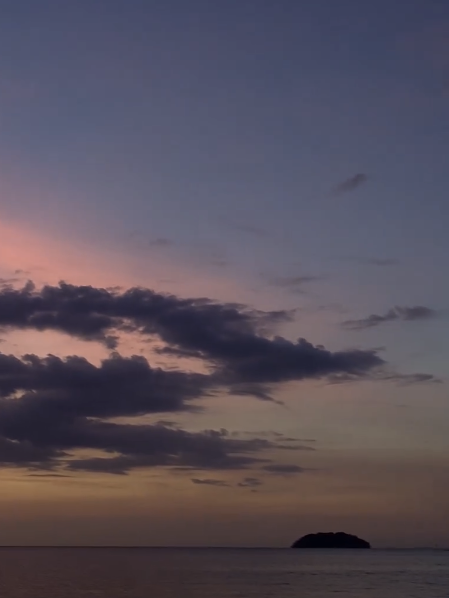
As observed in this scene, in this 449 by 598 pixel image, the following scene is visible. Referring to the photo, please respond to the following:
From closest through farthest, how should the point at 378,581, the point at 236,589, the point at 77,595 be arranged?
1. the point at 77,595
2. the point at 236,589
3. the point at 378,581

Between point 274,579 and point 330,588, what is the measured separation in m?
29.4

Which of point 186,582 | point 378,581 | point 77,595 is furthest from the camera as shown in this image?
point 378,581

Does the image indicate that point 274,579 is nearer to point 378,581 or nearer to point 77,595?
point 378,581

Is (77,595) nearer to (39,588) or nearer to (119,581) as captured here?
(39,588)

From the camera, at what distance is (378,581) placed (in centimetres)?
16550

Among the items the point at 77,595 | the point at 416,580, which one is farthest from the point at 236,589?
the point at 416,580

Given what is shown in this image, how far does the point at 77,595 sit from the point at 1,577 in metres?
60.8

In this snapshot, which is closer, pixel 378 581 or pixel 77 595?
pixel 77 595

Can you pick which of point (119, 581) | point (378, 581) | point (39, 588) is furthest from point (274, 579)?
point (39, 588)

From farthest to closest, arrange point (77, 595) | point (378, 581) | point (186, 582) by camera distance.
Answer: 1. point (378, 581)
2. point (186, 582)
3. point (77, 595)

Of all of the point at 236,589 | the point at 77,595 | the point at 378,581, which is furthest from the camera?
the point at 378,581

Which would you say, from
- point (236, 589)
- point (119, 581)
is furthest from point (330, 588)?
point (119, 581)

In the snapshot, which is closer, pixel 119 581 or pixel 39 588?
pixel 39 588

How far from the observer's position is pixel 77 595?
12188cm
